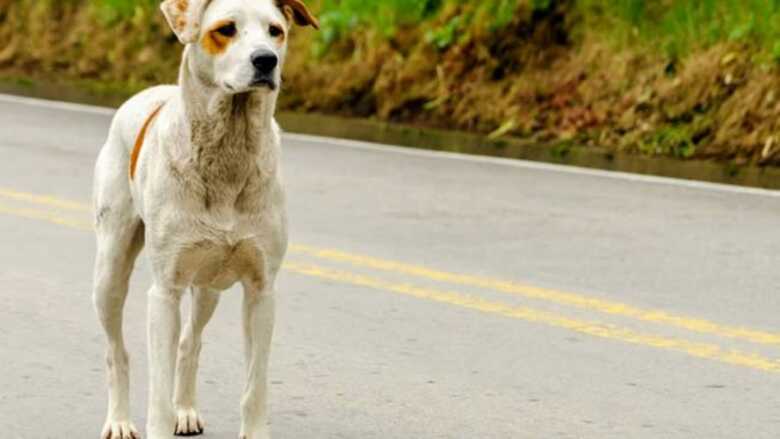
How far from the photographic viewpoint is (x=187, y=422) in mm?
6578

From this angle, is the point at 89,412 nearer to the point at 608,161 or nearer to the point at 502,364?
the point at 502,364

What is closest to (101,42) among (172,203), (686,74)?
(686,74)

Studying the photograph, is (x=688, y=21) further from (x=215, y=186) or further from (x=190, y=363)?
(x=215, y=186)

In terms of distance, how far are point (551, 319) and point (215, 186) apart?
2.84 m

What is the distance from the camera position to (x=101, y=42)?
18734 millimetres

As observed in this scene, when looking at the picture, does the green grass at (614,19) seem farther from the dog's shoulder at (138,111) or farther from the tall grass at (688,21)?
the dog's shoulder at (138,111)

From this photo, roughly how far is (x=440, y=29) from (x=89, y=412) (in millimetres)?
9405

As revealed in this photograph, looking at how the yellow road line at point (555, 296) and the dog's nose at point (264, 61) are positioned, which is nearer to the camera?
the dog's nose at point (264, 61)

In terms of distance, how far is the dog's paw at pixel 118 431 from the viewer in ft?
21.2

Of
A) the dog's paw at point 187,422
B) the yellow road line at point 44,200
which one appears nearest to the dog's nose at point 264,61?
the dog's paw at point 187,422

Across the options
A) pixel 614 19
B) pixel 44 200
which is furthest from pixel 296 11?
pixel 614 19

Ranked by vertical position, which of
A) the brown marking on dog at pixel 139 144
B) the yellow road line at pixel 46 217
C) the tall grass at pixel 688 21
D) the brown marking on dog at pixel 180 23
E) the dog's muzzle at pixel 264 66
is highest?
the brown marking on dog at pixel 180 23

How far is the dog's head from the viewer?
5.55 m

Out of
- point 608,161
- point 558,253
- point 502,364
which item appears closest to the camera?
point 502,364
